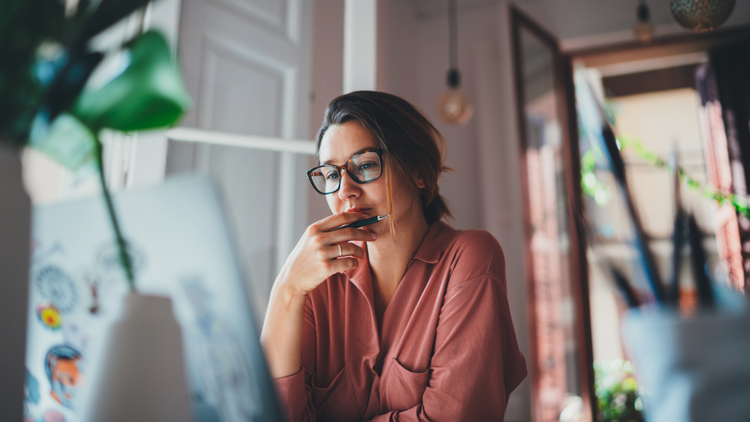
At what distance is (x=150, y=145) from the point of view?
44.6 inches

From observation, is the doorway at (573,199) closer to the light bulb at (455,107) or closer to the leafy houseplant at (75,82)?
the light bulb at (455,107)

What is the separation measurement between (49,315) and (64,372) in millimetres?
54

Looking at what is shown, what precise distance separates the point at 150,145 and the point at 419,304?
0.79m

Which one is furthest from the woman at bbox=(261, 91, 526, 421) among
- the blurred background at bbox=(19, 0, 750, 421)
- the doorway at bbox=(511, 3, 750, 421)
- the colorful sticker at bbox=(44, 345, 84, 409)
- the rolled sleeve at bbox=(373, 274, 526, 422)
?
the doorway at bbox=(511, 3, 750, 421)

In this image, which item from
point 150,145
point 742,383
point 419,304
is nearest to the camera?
point 742,383

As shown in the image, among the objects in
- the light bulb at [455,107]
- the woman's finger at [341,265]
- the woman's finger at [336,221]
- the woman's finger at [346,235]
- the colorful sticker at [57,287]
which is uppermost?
the light bulb at [455,107]

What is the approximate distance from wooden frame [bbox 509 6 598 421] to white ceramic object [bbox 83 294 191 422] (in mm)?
2453

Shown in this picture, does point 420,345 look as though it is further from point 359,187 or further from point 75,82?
point 75,82

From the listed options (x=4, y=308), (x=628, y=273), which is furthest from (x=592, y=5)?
(x=4, y=308)

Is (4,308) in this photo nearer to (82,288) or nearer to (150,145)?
(82,288)

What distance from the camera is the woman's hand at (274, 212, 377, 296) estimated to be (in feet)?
2.63

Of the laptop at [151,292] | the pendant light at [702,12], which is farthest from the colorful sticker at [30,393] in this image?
the pendant light at [702,12]

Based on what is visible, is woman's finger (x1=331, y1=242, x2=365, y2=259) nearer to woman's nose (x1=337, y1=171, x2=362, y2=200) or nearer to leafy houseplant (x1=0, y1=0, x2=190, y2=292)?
woman's nose (x1=337, y1=171, x2=362, y2=200)

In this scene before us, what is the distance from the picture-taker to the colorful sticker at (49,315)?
16.0 inches
